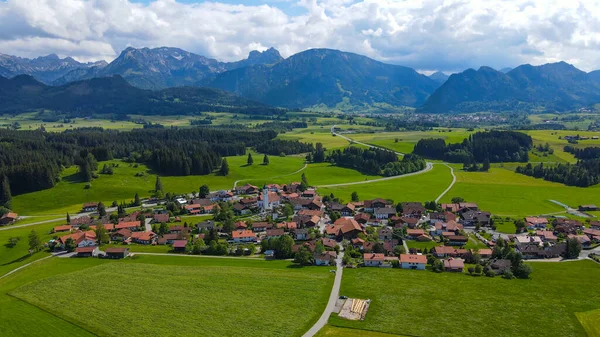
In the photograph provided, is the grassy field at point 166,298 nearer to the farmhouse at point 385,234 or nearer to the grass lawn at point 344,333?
the grass lawn at point 344,333

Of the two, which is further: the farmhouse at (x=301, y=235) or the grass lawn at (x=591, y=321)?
the farmhouse at (x=301, y=235)

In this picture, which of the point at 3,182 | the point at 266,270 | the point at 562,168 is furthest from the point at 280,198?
the point at 562,168

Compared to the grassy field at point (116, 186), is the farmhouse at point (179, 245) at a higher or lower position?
lower

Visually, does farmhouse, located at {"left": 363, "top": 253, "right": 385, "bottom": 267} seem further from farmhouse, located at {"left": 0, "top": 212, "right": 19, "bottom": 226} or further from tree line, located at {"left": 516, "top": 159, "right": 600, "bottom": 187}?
tree line, located at {"left": 516, "top": 159, "right": 600, "bottom": 187}

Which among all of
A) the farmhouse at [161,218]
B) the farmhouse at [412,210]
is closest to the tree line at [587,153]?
the farmhouse at [412,210]

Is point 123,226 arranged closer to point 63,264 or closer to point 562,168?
point 63,264

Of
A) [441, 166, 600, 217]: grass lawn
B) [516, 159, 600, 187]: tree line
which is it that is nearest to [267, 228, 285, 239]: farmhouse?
[441, 166, 600, 217]: grass lawn

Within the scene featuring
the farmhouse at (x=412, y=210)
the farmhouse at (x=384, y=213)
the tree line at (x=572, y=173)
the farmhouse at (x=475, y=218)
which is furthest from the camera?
the tree line at (x=572, y=173)
